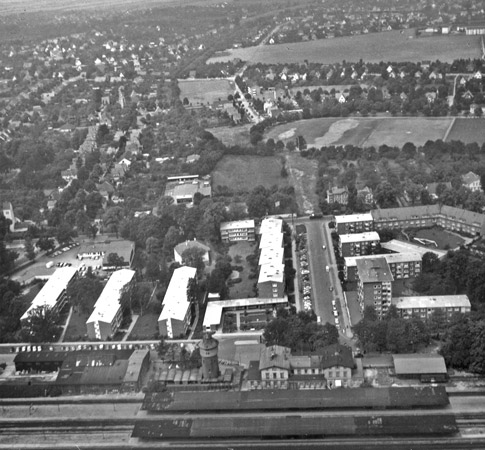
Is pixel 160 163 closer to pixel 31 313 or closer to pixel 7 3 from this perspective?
pixel 31 313

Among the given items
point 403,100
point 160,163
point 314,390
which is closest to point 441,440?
point 314,390

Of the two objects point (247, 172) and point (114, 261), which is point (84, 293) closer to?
point (114, 261)

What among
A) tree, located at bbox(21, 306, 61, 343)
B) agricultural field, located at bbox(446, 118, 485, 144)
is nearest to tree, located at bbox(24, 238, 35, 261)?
tree, located at bbox(21, 306, 61, 343)

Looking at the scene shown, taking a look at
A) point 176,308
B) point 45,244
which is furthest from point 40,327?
point 45,244

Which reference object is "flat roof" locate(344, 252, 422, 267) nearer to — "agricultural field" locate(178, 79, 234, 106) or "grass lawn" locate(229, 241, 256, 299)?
"grass lawn" locate(229, 241, 256, 299)

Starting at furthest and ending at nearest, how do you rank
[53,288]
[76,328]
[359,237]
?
[359,237]
[53,288]
[76,328]

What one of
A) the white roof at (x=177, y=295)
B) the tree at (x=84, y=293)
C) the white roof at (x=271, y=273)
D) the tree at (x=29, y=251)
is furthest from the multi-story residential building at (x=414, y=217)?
the tree at (x=29, y=251)

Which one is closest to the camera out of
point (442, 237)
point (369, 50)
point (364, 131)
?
point (442, 237)
